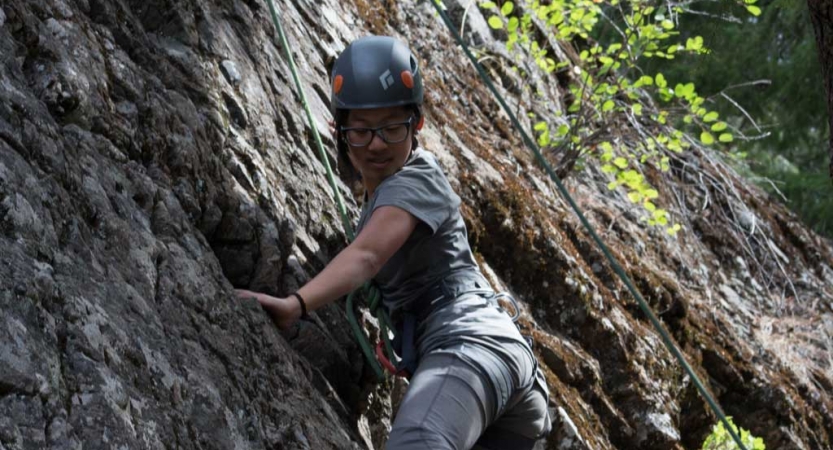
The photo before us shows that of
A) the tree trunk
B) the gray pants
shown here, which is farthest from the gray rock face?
the tree trunk

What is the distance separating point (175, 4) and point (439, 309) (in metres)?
1.64

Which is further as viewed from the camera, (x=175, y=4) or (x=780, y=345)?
(x=780, y=345)

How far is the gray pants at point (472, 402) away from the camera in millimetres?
2885

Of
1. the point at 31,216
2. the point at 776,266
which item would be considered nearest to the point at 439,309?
the point at 31,216

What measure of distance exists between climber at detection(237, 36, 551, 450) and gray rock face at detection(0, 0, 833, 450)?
34cm

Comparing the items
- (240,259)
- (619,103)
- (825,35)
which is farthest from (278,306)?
(619,103)

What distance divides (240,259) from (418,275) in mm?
638

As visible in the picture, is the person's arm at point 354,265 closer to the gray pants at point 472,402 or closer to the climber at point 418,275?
the climber at point 418,275

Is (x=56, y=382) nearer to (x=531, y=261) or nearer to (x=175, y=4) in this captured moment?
(x=175, y=4)

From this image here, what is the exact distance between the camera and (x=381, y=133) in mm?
3443

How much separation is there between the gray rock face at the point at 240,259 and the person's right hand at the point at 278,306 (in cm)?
7

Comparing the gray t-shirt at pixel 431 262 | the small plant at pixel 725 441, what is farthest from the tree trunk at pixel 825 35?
the small plant at pixel 725 441

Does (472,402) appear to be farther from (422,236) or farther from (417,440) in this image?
(422,236)

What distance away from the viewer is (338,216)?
417 centimetres
